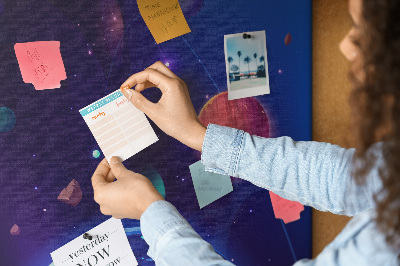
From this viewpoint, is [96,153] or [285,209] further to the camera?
[285,209]

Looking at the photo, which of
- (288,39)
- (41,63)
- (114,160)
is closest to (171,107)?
(114,160)

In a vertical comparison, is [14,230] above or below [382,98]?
below

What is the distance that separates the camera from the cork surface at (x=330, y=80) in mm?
914

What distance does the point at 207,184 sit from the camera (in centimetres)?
90

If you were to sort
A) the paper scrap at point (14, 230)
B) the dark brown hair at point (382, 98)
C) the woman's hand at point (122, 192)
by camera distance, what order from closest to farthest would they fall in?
the dark brown hair at point (382, 98), the woman's hand at point (122, 192), the paper scrap at point (14, 230)

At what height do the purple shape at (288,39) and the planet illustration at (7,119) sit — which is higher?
the purple shape at (288,39)

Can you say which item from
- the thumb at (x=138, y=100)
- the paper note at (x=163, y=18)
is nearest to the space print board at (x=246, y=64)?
the paper note at (x=163, y=18)

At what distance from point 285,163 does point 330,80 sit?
14.4 inches

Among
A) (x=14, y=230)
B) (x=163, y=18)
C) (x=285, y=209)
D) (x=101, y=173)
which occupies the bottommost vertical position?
(x=285, y=209)

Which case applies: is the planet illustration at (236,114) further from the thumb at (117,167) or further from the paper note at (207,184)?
the thumb at (117,167)

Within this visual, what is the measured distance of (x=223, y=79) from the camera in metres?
0.89

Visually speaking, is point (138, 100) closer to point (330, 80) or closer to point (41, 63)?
point (41, 63)

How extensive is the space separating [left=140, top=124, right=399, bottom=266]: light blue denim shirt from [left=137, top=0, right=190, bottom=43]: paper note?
26 cm

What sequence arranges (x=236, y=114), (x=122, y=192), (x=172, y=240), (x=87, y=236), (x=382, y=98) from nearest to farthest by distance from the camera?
(x=382, y=98) < (x=172, y=240) < (x=122, y=192) < (x=87, y=236) < (x=236, y=114)
